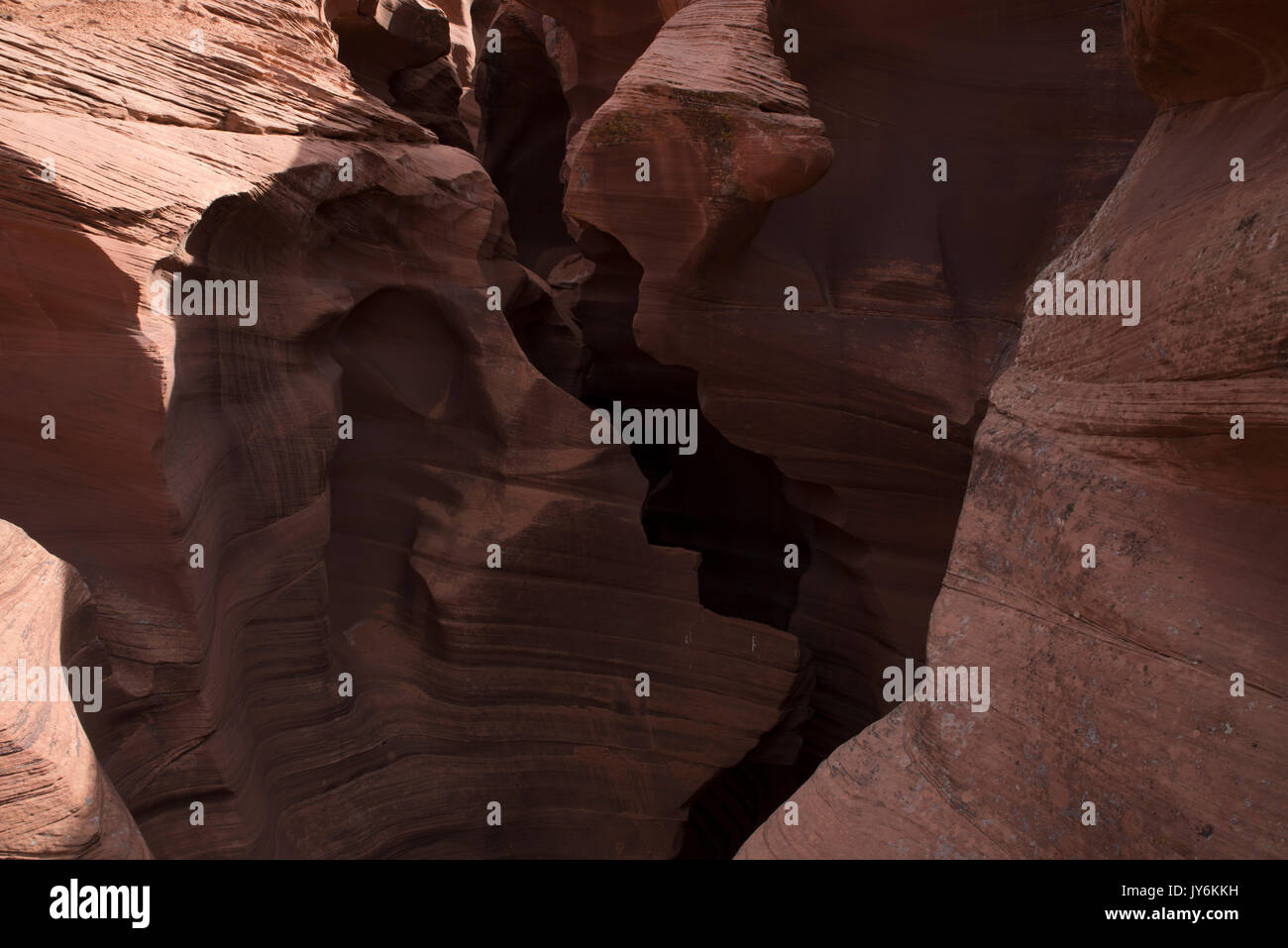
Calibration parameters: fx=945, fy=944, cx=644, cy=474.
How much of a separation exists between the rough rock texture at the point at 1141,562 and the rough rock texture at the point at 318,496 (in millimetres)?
3186

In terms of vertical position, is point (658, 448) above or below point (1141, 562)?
above

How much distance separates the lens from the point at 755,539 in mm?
8984

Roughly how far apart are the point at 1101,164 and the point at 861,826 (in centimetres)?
548

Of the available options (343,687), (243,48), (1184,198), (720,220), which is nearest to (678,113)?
(720,220)

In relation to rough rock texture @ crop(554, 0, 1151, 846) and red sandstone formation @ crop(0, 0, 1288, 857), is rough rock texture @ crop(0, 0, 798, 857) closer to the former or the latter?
red sandstone formation @ crop(0, 0, 1288, 857)

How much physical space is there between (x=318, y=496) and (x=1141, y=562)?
15.8 feet

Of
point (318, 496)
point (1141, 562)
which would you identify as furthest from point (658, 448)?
point (1141, 562)

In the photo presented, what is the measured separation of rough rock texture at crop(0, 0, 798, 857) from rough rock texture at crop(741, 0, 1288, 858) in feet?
10.5

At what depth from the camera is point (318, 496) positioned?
242 inches

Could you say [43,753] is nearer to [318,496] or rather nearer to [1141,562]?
[318,496]

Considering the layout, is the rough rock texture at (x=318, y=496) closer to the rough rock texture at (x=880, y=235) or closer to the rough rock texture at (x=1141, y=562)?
the rough rock texture at (x=880, y=235)

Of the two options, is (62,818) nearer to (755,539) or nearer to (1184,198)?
(1184,198)

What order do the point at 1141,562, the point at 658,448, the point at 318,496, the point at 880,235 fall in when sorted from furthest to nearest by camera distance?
the point at 658,448 < the point at 880,235 < the point at 318,496 < the point at 1141,562

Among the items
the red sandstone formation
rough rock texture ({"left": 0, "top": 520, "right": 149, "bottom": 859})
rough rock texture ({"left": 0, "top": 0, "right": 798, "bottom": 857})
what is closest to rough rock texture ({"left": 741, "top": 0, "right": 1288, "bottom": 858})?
the red sandstone formation
